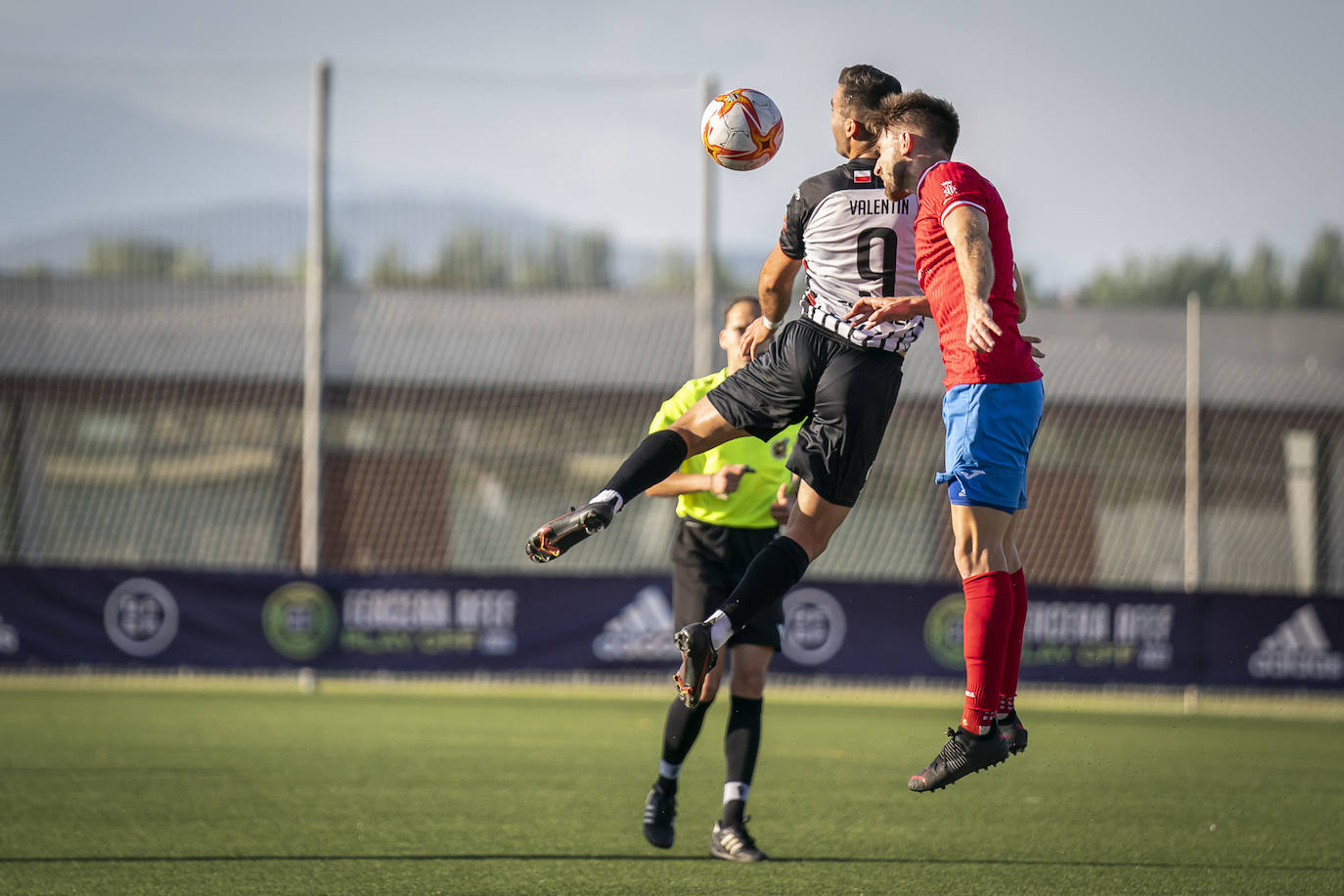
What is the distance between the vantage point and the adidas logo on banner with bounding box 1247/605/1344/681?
1392 cm

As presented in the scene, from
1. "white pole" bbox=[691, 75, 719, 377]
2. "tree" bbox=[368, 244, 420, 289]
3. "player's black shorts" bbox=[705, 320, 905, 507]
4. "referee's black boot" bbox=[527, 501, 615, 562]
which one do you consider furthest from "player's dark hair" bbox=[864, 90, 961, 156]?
"tree" bbox=[368, 244, 420, 289]

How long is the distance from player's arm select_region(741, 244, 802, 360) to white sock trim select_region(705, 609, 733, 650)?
3.69ft

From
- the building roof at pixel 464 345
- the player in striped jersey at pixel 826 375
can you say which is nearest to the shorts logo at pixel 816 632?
the building roof at pixel 464 345

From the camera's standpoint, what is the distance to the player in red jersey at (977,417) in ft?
15.2

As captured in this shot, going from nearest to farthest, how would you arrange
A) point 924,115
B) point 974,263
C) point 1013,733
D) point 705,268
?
1. point 974,263
2. point 924,115
3. point 1013,733
4. point 705,268

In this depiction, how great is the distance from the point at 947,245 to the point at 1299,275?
16.2 metres

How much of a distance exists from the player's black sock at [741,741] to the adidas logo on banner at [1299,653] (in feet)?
30.8

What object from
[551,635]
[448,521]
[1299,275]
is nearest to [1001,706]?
[551,635]

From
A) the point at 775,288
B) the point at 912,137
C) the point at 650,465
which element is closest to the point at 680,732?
the point at 650,465

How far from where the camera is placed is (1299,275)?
19.1 m

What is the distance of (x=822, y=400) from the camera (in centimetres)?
507

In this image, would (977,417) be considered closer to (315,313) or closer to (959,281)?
(959,281)

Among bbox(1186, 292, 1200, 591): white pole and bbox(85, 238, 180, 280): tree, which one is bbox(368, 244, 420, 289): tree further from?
bbox(1186, 292, 1200, 591): white pole

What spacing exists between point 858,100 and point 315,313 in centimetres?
1124
